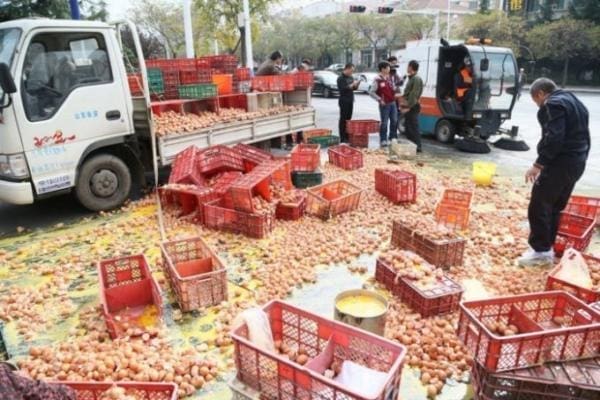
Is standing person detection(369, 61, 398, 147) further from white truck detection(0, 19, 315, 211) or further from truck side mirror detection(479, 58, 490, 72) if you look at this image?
white truck detection(0, 19, 315, 211)

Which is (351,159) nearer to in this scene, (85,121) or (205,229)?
(205,229)

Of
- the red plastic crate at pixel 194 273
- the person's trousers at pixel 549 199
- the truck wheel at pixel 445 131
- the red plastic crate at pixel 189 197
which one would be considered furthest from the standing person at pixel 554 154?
the truck wheel at pixel 445 131

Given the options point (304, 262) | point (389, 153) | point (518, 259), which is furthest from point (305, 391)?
point (389, 153)

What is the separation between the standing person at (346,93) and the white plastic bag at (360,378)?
8.77 meters

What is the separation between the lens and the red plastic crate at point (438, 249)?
4445mm

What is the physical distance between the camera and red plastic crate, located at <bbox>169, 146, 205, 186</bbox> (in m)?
6.16

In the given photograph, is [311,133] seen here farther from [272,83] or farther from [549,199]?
[549,199]

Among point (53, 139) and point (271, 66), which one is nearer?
point (53, 139)

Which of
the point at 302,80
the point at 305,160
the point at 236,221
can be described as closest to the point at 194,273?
the point at 236,221

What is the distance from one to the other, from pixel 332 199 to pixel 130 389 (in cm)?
422

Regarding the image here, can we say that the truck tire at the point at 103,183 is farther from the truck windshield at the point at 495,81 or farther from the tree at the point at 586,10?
the tree at the point at 586,10

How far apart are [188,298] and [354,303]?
4.69 ft

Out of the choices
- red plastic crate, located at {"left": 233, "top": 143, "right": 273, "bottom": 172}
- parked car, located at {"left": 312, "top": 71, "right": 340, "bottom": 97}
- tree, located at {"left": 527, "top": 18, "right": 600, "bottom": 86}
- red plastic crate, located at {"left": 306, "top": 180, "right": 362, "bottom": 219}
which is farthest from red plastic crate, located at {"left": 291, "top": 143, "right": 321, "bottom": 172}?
tree, located at {"left": 527, "top": 18, "right": 600, "bottom": 86}

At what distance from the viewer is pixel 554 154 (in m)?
4.14
